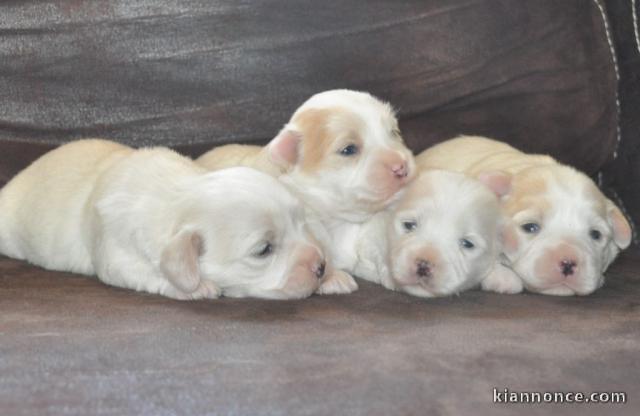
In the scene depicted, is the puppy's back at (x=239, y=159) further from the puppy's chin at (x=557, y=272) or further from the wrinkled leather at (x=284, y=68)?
the puppy's chin at (x=557, y=272)

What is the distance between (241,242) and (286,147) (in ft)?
1.72

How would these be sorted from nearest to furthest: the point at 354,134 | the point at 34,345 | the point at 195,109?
the point at 34,345, the point at 354,134, the point at 195,109

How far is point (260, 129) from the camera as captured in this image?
4.00 metres

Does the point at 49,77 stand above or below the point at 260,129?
above

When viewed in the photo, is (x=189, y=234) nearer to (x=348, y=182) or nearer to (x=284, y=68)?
(x=348, y=182)

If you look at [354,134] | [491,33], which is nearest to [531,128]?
[491,33]

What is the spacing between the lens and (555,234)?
3281 mm

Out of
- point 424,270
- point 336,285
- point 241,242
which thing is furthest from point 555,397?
point 241,242

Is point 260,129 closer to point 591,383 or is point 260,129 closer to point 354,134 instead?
point 354,134

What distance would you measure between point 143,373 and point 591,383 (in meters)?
1.08

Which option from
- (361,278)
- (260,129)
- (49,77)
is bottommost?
(361,278)

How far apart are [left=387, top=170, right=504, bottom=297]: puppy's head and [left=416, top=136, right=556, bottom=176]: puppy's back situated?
0.23m

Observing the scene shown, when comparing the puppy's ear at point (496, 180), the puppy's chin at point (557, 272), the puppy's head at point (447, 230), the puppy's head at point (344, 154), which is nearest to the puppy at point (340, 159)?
the puppy's head at point (344, 154)

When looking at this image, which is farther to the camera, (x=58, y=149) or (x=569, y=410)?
(x=58, y=149)
